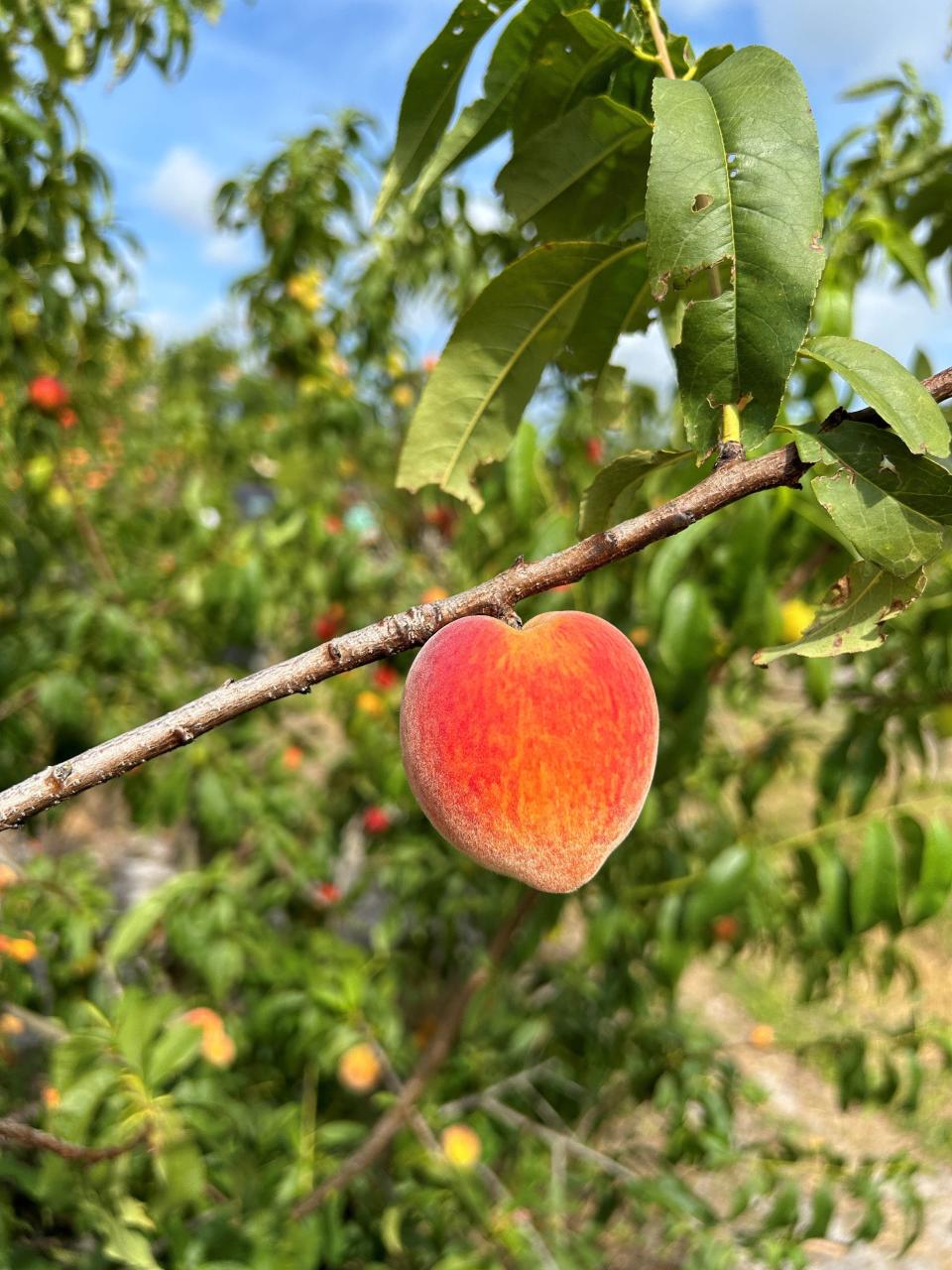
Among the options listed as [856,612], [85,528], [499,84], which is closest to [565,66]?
[499,84]

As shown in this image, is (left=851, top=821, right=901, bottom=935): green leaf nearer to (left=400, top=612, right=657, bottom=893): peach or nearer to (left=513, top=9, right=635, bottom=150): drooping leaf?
(left=400, top=612, right=657, bottom=893): peach

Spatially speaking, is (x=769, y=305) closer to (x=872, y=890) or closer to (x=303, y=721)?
(x=872, y=890)

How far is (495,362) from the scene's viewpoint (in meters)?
Answer: 0.65

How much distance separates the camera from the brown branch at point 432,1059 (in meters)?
1.62

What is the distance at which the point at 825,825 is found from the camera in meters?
1.45

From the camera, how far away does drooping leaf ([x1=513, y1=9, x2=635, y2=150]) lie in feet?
1.94

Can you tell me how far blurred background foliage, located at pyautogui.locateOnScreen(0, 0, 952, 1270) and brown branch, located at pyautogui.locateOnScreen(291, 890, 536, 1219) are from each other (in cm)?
5

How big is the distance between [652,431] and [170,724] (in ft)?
10.8

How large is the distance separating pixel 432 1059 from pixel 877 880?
0.97 meters

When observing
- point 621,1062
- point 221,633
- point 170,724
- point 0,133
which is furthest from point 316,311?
point 170,724

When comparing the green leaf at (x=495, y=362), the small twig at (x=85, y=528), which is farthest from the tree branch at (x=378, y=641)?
the small twig at (x=85, y=528)

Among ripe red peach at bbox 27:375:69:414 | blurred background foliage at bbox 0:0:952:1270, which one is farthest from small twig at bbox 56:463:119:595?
ripe red peach at bbox 27:375:69:414

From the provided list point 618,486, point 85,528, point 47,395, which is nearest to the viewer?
point 618,486

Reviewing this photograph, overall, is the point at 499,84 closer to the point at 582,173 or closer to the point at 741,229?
the point at 582,173
